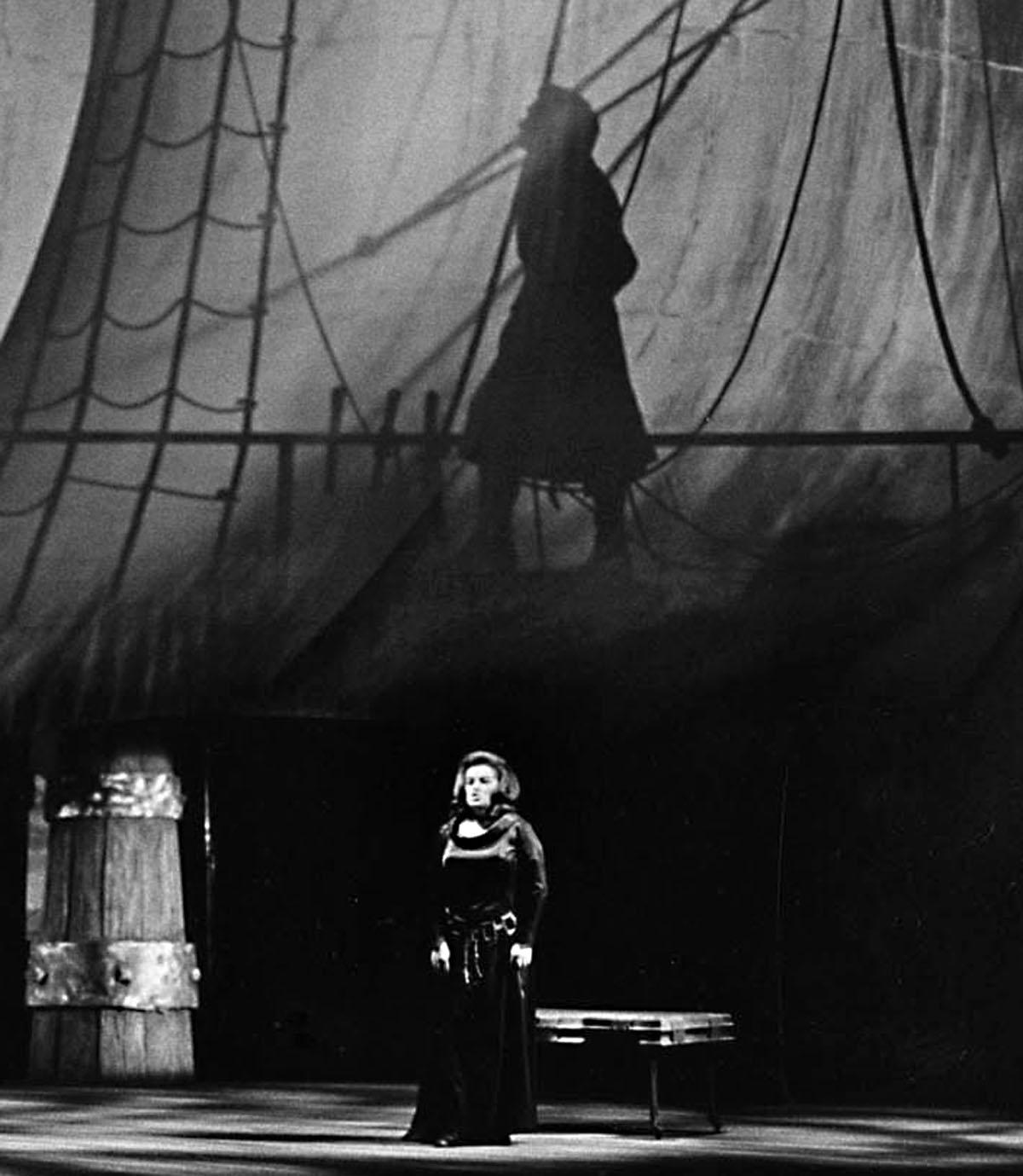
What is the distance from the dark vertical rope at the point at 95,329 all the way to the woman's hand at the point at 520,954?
9.26 feet

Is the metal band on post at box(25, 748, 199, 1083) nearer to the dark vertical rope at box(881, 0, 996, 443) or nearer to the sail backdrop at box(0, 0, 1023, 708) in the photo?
the sail backdrop at box(0, 0, 1023, 708)

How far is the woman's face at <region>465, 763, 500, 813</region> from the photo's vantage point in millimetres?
8586

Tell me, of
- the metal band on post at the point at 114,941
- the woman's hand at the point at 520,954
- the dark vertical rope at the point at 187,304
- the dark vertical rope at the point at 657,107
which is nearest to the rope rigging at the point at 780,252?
the dark vertical rope at the point at 657,107

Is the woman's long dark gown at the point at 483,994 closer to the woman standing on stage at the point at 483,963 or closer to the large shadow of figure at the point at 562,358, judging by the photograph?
the woman standing on stage at the point at 483,963

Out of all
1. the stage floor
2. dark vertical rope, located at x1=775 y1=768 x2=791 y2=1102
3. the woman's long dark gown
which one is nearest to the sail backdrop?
dark vertical rope, located at x1=775 y1=768 x2=791 y2=1102

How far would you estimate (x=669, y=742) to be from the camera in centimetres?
1064

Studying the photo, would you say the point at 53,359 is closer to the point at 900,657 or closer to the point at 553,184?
the point at 553,184

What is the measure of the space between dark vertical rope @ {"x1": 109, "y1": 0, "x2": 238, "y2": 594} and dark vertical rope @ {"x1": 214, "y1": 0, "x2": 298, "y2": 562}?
0.72 ft

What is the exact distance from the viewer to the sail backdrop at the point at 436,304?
10445mm

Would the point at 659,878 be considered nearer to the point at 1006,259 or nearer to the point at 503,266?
the point at 503,266

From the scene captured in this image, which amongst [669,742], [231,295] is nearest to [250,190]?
[231,295]

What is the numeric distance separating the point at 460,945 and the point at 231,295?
3.27 metres

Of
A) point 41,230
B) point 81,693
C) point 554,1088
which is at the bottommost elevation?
point 554,1088

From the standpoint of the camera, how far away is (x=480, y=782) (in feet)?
28.2
